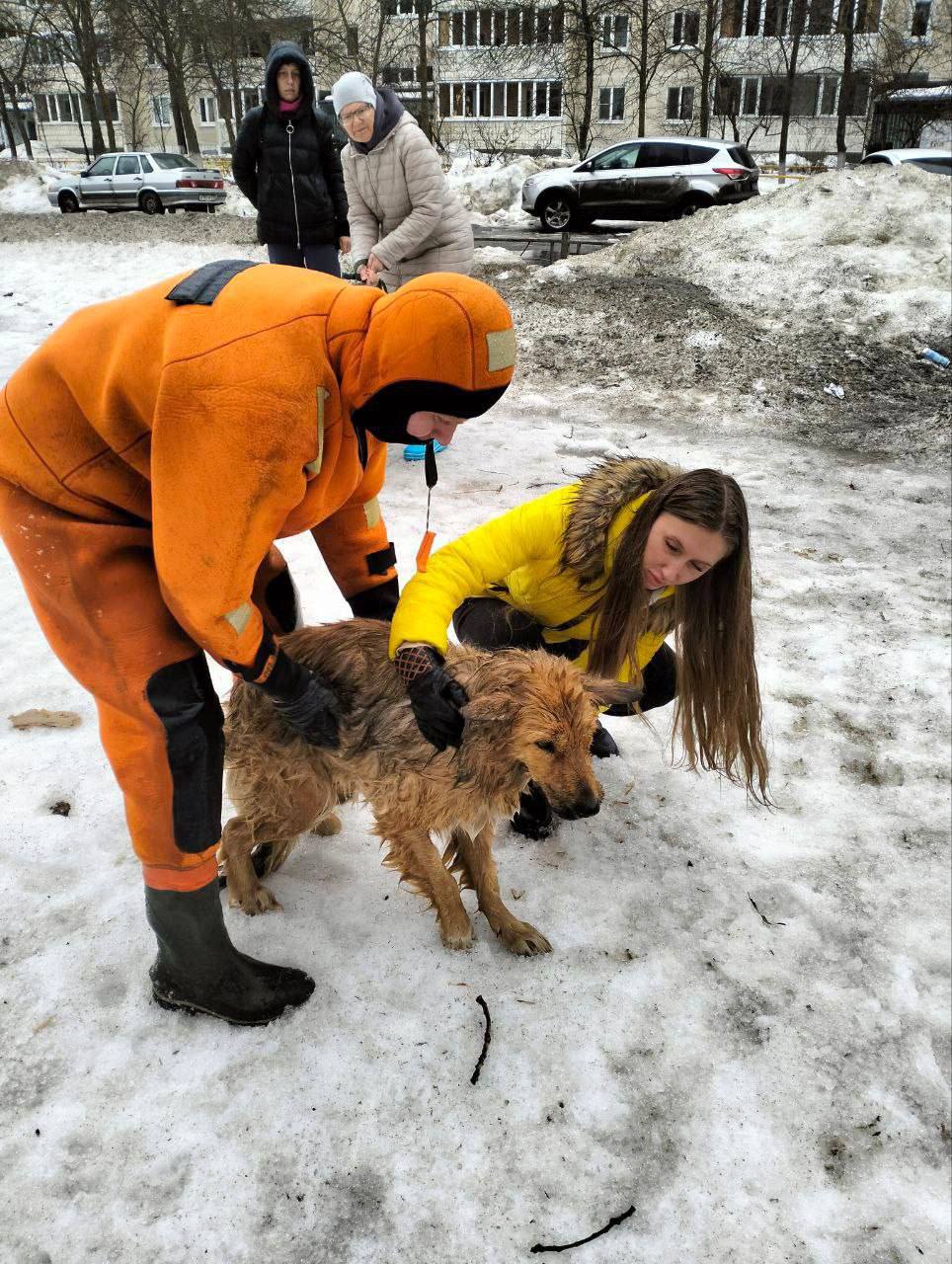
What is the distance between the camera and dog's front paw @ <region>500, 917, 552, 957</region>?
8.68 ft

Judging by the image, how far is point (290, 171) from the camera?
257 inches

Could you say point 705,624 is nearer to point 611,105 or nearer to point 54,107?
point 611,105

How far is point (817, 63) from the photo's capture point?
1544 inches

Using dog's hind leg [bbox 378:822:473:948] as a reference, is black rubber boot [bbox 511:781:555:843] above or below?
below

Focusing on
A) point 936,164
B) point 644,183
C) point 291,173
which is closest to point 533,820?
point 291,173

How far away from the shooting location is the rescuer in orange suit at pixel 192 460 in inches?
68.4

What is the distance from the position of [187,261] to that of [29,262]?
2.53 m

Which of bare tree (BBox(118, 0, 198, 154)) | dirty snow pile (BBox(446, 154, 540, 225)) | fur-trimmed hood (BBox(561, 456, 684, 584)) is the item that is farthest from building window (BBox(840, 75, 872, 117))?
fur-trimmed hood (BBox(561, 456, 684, 584))

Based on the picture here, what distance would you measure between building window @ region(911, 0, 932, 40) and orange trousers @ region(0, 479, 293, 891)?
50.8m

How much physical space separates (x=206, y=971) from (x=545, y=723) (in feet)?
3.91

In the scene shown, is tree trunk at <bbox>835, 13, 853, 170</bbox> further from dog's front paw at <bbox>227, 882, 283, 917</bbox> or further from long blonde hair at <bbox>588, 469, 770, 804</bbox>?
dog's front paw at <bbox>227, 882, 283, 917</bbox>

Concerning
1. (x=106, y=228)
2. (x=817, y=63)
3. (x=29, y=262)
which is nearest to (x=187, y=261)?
(x=29, y=262)

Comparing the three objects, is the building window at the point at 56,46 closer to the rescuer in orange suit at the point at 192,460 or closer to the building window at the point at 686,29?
the building window at the point at 686,29

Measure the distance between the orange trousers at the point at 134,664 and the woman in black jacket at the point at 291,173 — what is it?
560 cm
